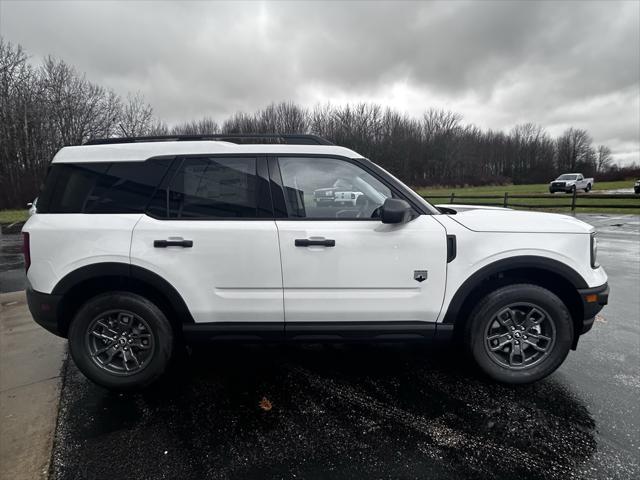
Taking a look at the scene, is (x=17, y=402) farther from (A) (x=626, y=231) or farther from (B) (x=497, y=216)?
(A) (x=626, y=231)

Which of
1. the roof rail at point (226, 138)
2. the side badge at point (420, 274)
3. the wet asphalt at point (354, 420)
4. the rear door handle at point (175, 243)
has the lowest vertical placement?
the wet asphalt at point (354, 420)

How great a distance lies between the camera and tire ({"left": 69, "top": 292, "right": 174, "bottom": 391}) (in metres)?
2.81

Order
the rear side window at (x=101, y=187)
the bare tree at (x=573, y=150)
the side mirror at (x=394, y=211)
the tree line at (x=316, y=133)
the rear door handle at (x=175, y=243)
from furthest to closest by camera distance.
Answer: the bare tree at (x=573, y=150), the tree line at (x=316, y=133), the rear side window at (x=101, y=187), the rear door handle at (x=175, y=243), the side mirror at (x=394, y=211)

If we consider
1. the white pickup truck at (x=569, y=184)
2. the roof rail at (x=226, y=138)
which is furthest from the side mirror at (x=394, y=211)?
the white pickup truck at (x=569, y=184)

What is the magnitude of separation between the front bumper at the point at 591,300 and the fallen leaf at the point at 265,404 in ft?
8.58

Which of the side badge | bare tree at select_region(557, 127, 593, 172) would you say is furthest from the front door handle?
bare tree at select_region(557, 127, 593, 172)

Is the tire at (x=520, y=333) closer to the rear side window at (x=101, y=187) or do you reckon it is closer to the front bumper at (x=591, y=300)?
the front bumper at (x=591, y=300)

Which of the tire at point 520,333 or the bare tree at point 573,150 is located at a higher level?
the bare tree at point 573,150

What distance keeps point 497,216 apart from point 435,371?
1.48 meters

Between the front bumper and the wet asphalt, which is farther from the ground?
the front bumper

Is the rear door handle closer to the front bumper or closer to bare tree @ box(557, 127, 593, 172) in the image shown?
the front bumper

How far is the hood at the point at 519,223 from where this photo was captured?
2.80m

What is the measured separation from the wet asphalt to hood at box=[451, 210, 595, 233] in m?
1.31

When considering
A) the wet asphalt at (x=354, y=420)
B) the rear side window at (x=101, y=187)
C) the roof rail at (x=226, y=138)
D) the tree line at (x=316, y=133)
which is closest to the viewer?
the wet asphalt at (x=354, y=420)
